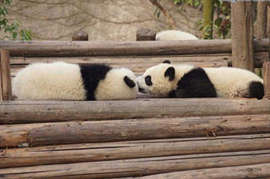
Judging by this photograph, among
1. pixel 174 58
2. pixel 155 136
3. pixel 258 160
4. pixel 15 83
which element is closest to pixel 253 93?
pixel 258 160

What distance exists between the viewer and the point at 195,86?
425 centimetres

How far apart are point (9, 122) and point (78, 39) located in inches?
115

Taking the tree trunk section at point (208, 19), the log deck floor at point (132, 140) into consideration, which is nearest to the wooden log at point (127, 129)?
the log deck floor at point (132, 140)

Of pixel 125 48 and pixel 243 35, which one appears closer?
pixel 243 35

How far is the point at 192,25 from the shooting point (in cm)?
1217

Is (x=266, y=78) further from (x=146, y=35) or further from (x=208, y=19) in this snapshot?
(x=208, y=19)

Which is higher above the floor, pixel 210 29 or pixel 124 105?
pixel 210 29

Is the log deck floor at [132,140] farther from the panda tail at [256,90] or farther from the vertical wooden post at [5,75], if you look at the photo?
the panda tail at [256,90]

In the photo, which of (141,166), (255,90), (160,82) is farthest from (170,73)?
(141,166)

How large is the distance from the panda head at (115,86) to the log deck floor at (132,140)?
19cm

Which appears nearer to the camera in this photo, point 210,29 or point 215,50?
point 215,50

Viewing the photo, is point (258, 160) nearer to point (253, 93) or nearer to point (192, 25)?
point (253, 93)

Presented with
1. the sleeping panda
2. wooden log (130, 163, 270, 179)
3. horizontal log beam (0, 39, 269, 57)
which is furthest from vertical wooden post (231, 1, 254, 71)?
wooden log (130, 163, 270, 179)

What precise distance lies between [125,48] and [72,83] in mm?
2074
